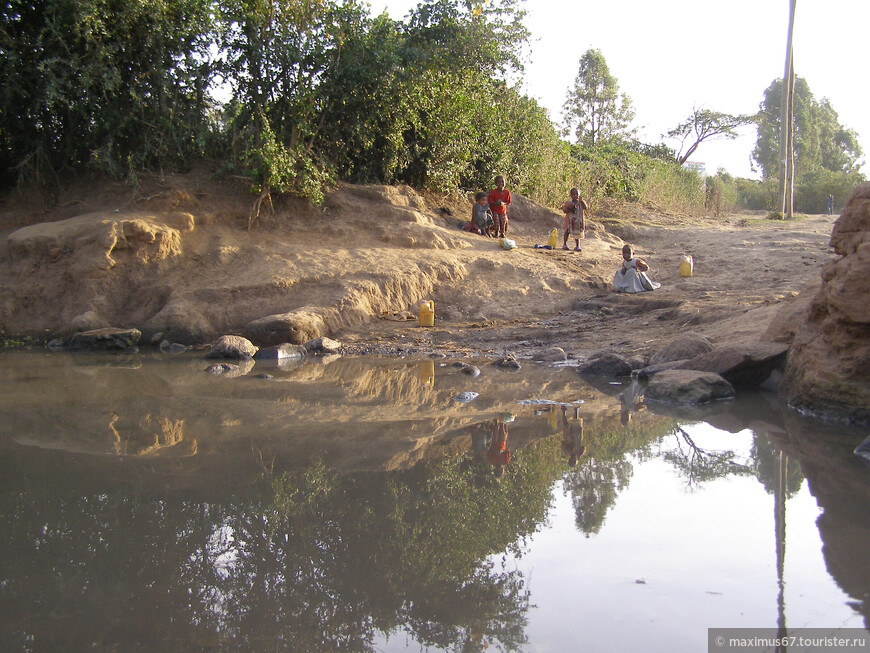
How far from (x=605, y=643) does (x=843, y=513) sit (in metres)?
1.77

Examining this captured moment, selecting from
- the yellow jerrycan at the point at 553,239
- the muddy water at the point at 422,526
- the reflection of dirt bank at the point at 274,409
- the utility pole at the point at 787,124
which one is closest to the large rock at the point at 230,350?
the reflection of dirt bank at the point at 274,409

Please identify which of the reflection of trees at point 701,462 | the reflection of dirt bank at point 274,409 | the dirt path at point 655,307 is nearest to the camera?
the reflection of trees at point 701,462

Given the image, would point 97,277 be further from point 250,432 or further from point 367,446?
point 367,446

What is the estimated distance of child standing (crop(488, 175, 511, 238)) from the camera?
12.9 metres

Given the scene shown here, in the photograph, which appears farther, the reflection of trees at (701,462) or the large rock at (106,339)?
the large rock at (106,339)

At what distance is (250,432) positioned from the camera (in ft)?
16.6

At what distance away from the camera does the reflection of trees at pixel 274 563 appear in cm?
241

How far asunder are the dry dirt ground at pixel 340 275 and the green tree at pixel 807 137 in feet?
108

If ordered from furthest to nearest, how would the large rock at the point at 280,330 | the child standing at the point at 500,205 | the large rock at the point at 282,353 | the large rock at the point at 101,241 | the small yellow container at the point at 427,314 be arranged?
1. the child standing at the point at 500,205
2. the large rock at the point at 101,241
3. the small yellow container at the point at 427,314
4. the large rock at the point at 280,330
5. the large rock at the point at 282,353

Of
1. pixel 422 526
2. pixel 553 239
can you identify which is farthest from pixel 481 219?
pixel 422 526

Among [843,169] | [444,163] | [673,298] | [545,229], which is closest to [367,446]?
[673,298]

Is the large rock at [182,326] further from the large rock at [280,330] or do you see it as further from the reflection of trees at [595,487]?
the reflection of trees at [595,487]

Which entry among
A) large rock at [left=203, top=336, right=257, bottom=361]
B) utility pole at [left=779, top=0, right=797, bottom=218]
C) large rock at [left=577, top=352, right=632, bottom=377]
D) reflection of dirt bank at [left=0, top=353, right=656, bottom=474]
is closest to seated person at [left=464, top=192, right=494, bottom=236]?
reflection of dirt bank at [left=0, top=353, right=656, bottom=474]

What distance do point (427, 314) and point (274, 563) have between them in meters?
7.60
